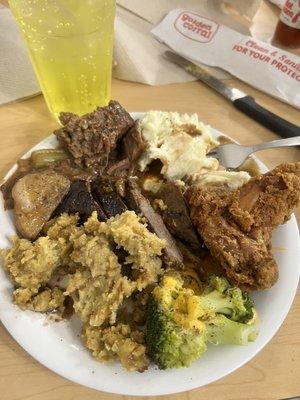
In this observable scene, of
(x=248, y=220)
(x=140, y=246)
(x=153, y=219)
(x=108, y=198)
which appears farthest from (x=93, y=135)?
(x=248, y=220)

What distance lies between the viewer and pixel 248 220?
1.24m

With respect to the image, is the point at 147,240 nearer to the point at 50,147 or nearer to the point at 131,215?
the point at 131,215

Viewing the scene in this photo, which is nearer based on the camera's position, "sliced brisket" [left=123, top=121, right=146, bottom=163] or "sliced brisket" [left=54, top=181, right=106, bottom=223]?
"sliced brisket" [left=54, top=181, right=106, bottom=223]

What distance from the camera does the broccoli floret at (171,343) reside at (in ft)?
3.47

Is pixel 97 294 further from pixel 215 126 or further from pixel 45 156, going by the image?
pixel 215 126

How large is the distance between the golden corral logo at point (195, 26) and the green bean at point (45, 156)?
113cm

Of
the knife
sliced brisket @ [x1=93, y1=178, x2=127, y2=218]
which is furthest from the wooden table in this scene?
sliced brisket @ [x1=93, y1=178, x2=127, y2=218]

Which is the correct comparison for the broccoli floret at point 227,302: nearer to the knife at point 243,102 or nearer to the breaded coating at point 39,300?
the breaded coating at point 39,300

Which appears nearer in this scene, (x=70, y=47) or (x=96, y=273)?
(x=96, y=273)

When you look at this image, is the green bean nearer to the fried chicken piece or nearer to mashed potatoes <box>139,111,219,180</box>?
mashed potatoes <box>139,111,219,180</box>

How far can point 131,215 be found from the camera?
1217 millimetres

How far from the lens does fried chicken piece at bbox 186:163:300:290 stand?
119 centimetres

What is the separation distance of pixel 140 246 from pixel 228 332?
0.33m

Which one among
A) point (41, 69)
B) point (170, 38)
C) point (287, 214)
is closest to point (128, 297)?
point (287, 214)
